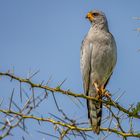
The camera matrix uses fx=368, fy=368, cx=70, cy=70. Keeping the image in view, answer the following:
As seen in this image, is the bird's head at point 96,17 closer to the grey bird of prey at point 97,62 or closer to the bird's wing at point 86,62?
the grey bird of prey at point 97,62

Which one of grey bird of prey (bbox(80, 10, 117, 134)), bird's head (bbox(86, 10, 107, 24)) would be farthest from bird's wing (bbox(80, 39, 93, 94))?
bird's head (bbox(86, 10, 107, 24))

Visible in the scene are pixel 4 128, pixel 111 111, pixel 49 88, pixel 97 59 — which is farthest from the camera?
pixel 97 59

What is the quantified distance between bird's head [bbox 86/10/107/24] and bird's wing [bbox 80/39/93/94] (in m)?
1.26

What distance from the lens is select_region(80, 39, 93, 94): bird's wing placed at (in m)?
6.63

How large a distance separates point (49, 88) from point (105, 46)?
170 inches

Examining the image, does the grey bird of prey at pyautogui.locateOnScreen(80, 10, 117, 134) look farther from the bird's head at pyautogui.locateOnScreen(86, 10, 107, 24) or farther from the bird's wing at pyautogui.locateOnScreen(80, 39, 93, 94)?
the bird's head at pyautogui.locateOnScreen(86, 10, 107, 24)

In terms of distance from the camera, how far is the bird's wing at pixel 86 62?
6.63 m

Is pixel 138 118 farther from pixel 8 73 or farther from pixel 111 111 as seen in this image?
pixel 8 73

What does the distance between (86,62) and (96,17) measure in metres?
1.93

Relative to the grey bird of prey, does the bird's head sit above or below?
above

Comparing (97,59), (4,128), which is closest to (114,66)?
(97,59)

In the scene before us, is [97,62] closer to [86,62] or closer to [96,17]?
[86,62]

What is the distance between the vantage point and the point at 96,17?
8.36 m

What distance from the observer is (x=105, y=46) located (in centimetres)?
686
